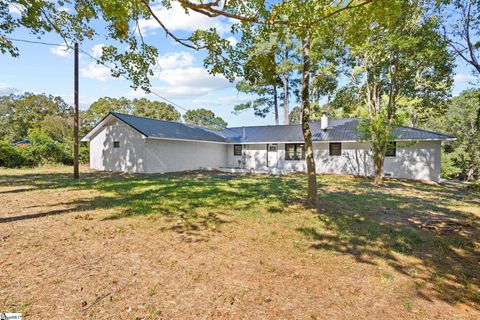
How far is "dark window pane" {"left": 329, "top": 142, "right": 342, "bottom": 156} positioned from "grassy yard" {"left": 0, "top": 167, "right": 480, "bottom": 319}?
11.1 metres

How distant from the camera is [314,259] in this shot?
13.6 ft

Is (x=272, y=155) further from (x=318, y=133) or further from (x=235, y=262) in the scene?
(x=235, y=262)

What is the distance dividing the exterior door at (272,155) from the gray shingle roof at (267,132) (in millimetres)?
772

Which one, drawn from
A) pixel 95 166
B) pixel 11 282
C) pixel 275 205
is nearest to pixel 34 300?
pixel 11 282

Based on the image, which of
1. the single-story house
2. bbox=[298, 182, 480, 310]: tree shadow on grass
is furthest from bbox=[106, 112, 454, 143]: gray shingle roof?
bbox=[298, 182, 480, 310]: tree shadow on grass

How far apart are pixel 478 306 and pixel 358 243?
1980 mm

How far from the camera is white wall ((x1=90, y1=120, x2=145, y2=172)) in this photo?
1713 cm

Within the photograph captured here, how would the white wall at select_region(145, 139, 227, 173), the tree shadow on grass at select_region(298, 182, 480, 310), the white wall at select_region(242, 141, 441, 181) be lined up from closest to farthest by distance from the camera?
1. the tree shadow on grass at select_region(298, 182, 480, 310)
2. the white wall at select_region(242, 141, 441, 181)
3. the white wall at select_region(145, 139, 227, 173)

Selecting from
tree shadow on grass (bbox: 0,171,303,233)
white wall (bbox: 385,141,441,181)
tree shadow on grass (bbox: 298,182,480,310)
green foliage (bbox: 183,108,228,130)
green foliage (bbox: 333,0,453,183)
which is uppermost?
green foliage (bbox: 183,108,228,130)

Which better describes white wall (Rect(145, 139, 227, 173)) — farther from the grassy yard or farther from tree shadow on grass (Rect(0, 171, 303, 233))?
the grassy yard

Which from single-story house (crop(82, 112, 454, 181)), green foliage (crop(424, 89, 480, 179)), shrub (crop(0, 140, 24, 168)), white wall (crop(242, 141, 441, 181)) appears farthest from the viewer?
green foliage (crop(424, 89, 480, 179))

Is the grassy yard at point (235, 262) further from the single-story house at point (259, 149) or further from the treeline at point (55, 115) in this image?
the treeline at point (55, 115)

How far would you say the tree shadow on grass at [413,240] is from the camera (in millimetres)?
3598

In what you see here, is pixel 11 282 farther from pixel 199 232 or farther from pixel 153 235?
pixel 199 232
